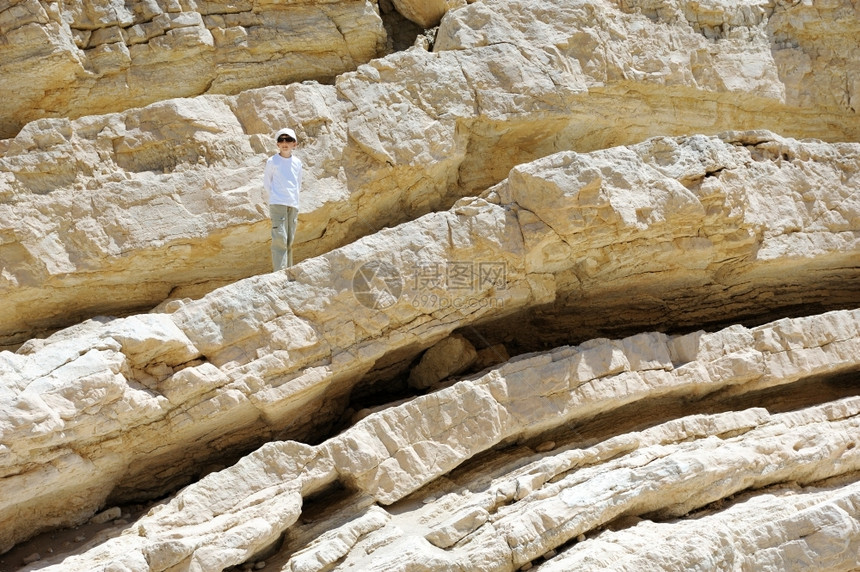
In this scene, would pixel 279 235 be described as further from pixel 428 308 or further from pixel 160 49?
pixel 160 49

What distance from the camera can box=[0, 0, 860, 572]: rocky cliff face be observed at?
5.95 metres

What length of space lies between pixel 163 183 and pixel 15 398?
8.32 feet

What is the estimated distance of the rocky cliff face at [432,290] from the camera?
5.95 m

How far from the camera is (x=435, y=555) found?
5.64 metres

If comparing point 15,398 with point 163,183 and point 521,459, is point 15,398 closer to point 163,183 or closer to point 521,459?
point 163,183

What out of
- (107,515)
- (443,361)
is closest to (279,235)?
(443,361)

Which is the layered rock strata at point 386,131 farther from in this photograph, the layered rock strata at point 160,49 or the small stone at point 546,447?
the small stone at point 546,447

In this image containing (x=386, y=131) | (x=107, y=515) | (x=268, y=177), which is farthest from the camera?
(x=386, y=131)

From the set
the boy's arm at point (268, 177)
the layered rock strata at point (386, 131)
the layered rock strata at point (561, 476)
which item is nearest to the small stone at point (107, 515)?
the layered rock strata at point (561, 476)

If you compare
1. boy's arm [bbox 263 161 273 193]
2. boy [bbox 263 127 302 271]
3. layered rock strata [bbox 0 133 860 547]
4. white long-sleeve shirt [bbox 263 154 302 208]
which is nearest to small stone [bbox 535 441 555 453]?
layered rock strata [bbox 0 133 860 547]

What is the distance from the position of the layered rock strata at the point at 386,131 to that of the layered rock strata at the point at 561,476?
232 centimetres

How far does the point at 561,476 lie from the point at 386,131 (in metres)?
3.64

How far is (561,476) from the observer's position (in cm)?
641

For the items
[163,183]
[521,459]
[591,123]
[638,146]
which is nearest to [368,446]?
[521,459]
